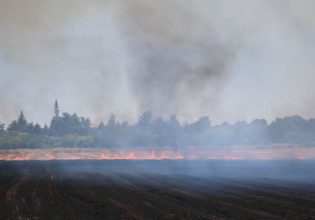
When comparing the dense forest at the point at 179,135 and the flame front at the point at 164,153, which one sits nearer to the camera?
the flame front at the point at 164,153

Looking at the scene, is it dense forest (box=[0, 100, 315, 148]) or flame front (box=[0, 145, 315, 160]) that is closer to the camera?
flame front (box=[0, 145, 315, 160])

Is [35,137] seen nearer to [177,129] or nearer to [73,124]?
[73,124]

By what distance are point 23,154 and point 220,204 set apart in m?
126

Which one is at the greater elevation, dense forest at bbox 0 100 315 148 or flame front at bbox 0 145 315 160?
dense forest at bbox 0 100 315 148

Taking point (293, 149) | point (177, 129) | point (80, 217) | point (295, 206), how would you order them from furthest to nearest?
1. point (177, 129)
2. point (293, 149)
3. point (295, 206)
4. point (80, 217)

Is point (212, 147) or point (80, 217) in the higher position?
point (212, 147)

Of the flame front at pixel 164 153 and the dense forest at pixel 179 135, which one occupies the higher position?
the dense forest at pixel 179 135

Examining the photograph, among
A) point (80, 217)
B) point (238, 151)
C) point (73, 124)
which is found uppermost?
point (73, 124)

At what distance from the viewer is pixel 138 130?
522 feet

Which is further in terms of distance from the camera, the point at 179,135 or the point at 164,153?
the point at 179,135

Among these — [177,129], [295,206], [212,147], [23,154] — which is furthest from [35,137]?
[295,206]

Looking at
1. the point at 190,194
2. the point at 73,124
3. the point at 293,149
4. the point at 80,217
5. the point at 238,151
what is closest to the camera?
the point at 80,217

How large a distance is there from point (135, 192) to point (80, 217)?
12.1m

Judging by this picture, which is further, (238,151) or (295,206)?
(238,151)
